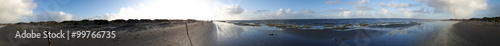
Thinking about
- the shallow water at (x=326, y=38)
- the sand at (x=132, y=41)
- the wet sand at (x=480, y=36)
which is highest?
the sand at (x=132, y=41)

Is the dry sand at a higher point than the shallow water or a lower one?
lower

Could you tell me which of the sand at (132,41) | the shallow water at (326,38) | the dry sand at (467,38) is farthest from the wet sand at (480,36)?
the sand at (132,41)

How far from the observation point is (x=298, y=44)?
1189 centimetres

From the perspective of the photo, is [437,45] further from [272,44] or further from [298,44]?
[272,44]

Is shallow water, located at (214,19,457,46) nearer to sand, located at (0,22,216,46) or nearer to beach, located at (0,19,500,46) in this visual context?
beach, located at (0,19,500,46)

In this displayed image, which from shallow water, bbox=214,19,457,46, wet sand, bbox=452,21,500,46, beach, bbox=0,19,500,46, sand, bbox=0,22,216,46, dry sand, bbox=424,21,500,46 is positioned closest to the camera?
dry sand, bbox=424,21,500,46

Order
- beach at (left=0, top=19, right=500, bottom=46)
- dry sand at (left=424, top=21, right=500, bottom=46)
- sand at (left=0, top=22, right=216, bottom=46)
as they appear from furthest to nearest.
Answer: beach at (left=0, top=19, right=500, bottom=46), sand at (left=0, top=22, right=216, bottom=46), dry sand at (left=424, top=21, right=500, bottom=46)

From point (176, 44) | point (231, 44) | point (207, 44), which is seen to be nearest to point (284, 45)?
point (231, 44)

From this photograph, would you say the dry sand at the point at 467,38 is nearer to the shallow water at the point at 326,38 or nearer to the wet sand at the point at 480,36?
the wet sand at the point at 480,36

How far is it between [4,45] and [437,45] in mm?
21525

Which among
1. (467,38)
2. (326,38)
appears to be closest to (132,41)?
(326,38)

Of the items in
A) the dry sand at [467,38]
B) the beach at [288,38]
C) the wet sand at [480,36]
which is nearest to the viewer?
the dry sand at [467,38]

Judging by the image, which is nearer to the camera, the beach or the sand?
the sand

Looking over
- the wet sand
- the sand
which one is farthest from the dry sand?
the sand
